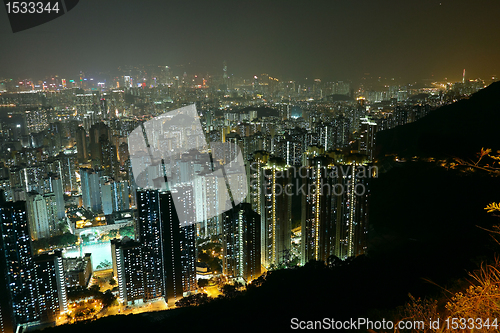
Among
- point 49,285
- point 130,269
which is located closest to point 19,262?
point 49,285

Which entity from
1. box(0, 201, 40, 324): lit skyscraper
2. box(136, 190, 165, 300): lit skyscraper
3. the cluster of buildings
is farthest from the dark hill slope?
box(0, 201, 40, 324): lit skyscraper

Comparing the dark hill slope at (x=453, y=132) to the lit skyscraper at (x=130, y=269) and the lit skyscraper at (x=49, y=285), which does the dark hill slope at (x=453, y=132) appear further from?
the lit skyscraper at (x=49, y=285)

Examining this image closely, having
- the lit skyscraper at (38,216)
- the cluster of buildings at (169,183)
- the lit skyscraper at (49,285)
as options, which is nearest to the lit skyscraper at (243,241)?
the cluster of buildings at (169,183)

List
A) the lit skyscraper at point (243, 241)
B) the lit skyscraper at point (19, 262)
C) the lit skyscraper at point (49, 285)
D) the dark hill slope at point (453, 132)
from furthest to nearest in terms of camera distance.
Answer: the lit skyscraper at point (243, 241) → the dark hill slope at point (453, 132) → the lit skyscraper at point (49, 285) → the lit skyscraper at point (19, 262)

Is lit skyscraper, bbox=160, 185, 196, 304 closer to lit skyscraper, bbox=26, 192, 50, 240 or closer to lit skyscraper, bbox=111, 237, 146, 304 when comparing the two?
lit skyscraper, bbox=111, 237, 146, 304

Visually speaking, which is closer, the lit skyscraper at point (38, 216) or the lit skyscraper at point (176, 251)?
the lit skyscraper at point (176, 251)

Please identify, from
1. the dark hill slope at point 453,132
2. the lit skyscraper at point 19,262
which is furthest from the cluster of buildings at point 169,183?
the dark hill slope at point 453,132

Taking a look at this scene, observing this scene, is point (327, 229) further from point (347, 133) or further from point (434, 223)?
point (347, 133)

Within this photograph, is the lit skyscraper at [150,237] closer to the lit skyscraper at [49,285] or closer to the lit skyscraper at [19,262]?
the lit skyscraper at [49,285]

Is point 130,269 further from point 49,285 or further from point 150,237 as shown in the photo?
point 49,285

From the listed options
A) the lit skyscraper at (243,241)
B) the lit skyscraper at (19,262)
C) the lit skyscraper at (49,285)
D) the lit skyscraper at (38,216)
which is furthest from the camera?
the lit skyscraper at (38,216)

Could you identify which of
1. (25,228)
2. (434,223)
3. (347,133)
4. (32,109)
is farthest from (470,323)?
(32,109)

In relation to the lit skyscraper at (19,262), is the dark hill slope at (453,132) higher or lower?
higher
